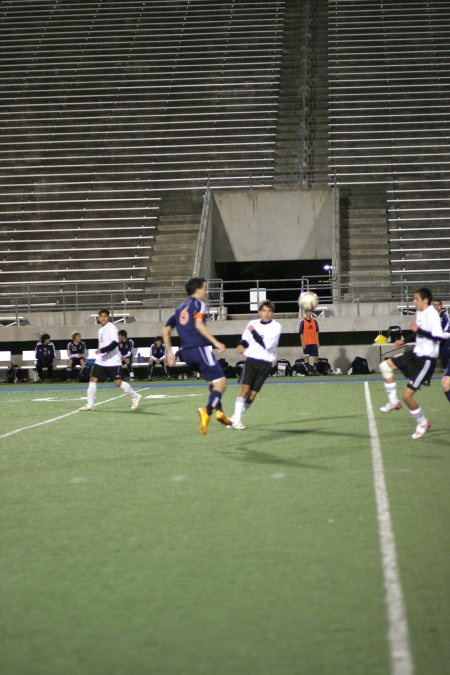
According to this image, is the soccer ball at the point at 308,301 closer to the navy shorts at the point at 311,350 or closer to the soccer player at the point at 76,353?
the navy shorts at the point at 311,350

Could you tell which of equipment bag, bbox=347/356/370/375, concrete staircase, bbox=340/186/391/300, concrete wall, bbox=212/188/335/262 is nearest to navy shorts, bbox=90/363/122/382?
equipment bag, bbox=347/356/370/375

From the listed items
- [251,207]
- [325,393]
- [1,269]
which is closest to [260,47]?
[251,207]

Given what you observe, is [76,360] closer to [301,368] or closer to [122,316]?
[122,316]

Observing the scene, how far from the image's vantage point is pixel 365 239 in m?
31.6

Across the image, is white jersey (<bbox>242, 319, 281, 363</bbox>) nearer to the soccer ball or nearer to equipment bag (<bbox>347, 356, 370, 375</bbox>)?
the soccer ball

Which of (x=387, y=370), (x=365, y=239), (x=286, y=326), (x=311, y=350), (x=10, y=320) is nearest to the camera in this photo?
(x=387, y=370)

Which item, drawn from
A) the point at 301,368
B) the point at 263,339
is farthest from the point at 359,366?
the point at 263,339

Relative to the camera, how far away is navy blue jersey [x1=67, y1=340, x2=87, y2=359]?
2503 centimetres

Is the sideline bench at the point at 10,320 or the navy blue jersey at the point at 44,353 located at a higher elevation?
the sideline bench at the point at 10,320

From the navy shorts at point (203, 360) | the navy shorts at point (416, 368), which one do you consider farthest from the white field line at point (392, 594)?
the navy shorts at point (203, 360)

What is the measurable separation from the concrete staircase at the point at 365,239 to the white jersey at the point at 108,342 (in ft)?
42.8

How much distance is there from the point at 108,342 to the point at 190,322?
15.7ft

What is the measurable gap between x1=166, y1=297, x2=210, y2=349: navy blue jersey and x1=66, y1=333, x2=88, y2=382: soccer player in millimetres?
14363

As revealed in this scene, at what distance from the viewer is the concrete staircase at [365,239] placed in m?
29.4
